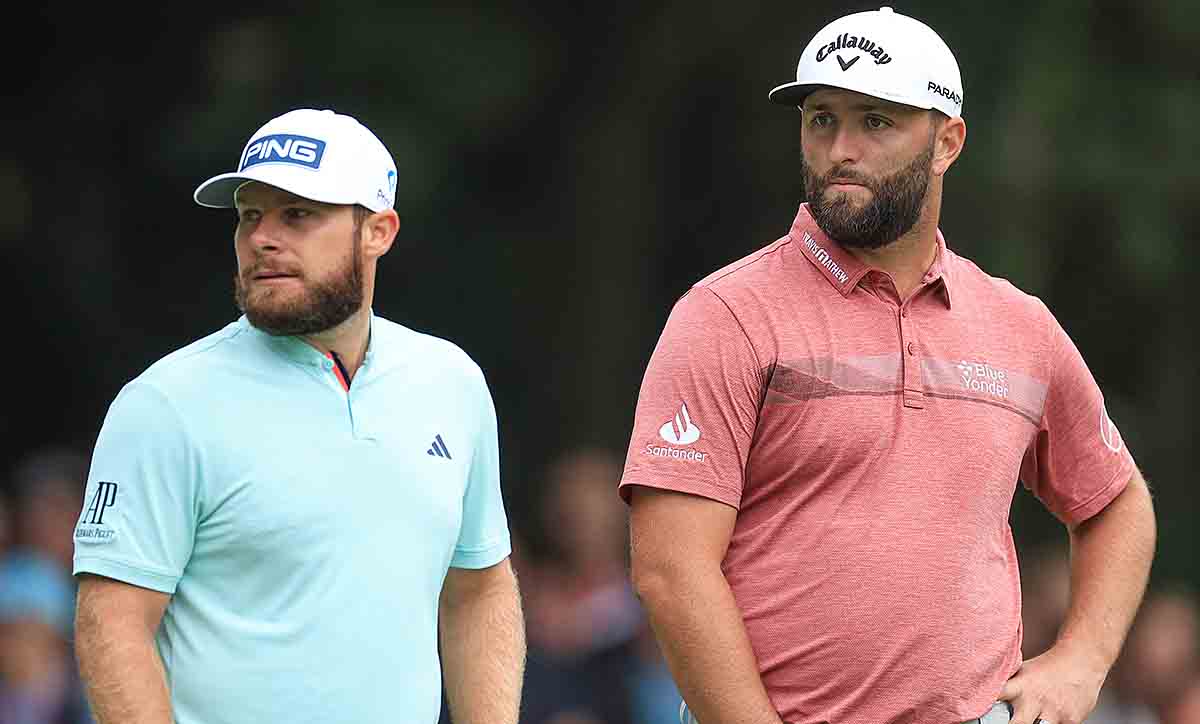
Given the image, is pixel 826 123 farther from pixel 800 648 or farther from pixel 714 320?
pixel 800 648

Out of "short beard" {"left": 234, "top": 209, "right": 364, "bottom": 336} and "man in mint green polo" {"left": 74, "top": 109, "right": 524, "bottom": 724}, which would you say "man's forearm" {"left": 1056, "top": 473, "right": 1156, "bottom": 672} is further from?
"short beard" {"left": 234, "top": 209, "right": 364, "bottom": 336}

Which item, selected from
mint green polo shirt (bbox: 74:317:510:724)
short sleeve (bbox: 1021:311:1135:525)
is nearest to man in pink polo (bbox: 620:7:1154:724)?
short sleeve (bbox: 1021:311:1135:525)

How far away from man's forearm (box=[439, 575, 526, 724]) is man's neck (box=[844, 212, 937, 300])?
4.08ft

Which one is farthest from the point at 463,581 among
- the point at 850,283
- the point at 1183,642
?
the point at 1183,642

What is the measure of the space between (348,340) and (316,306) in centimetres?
17

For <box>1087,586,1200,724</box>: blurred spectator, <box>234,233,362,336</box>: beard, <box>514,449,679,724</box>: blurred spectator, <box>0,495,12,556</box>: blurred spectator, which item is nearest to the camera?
<box>234,233,362,336</box>: beard

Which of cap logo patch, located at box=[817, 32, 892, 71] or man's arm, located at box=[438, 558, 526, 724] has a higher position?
cap logo patch, located at box=[817, 32, 892, 71]

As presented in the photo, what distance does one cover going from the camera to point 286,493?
15.3ft

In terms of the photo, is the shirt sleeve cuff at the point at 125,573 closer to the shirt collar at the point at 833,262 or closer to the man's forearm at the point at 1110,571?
the shirt collar at the point at 833,262

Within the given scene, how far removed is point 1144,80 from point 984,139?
36.8 inches

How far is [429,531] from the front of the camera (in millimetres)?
4922

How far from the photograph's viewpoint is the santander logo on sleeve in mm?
4715

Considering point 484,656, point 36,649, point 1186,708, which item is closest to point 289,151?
point 484,656

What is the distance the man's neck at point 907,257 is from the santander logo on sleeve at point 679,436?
0.60 metres
